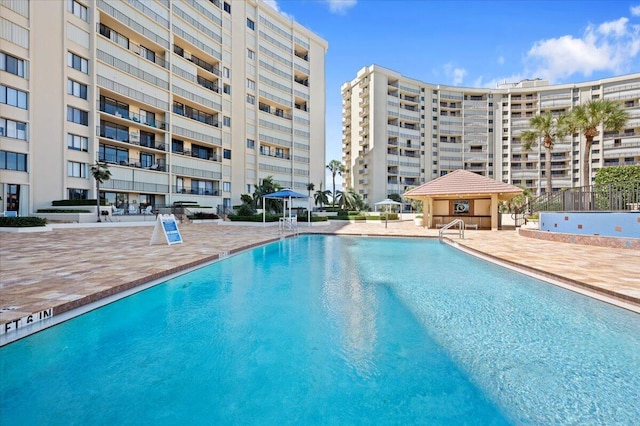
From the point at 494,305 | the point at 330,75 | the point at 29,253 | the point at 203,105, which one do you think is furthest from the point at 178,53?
the point at 494,305

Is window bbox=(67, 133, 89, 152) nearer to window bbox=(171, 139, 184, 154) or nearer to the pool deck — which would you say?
window bbox=(171, 139, 184, 154)

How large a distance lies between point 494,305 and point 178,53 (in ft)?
132

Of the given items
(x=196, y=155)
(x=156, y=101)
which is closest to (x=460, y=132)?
(x=196, y=155)

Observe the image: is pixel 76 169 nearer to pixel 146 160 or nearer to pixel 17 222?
pixel 146 160

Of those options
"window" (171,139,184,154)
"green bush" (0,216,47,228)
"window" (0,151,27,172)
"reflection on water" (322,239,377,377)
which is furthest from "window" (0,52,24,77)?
"reflection on water" (322,239,377,377)

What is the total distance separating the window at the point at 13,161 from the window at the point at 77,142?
324cm

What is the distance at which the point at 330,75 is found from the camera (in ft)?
172

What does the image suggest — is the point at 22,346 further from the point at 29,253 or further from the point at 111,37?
the point at 111,37

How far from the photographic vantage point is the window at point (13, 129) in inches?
866

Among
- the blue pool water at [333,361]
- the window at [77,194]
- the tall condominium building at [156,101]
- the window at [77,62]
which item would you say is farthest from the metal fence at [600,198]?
the window at [77,62]

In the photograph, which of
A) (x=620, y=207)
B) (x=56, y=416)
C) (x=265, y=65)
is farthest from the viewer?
(x=265, y=65)

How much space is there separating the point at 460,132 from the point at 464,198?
164 feet

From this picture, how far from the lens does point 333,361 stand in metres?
3.85

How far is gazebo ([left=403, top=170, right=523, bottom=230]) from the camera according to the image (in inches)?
788
